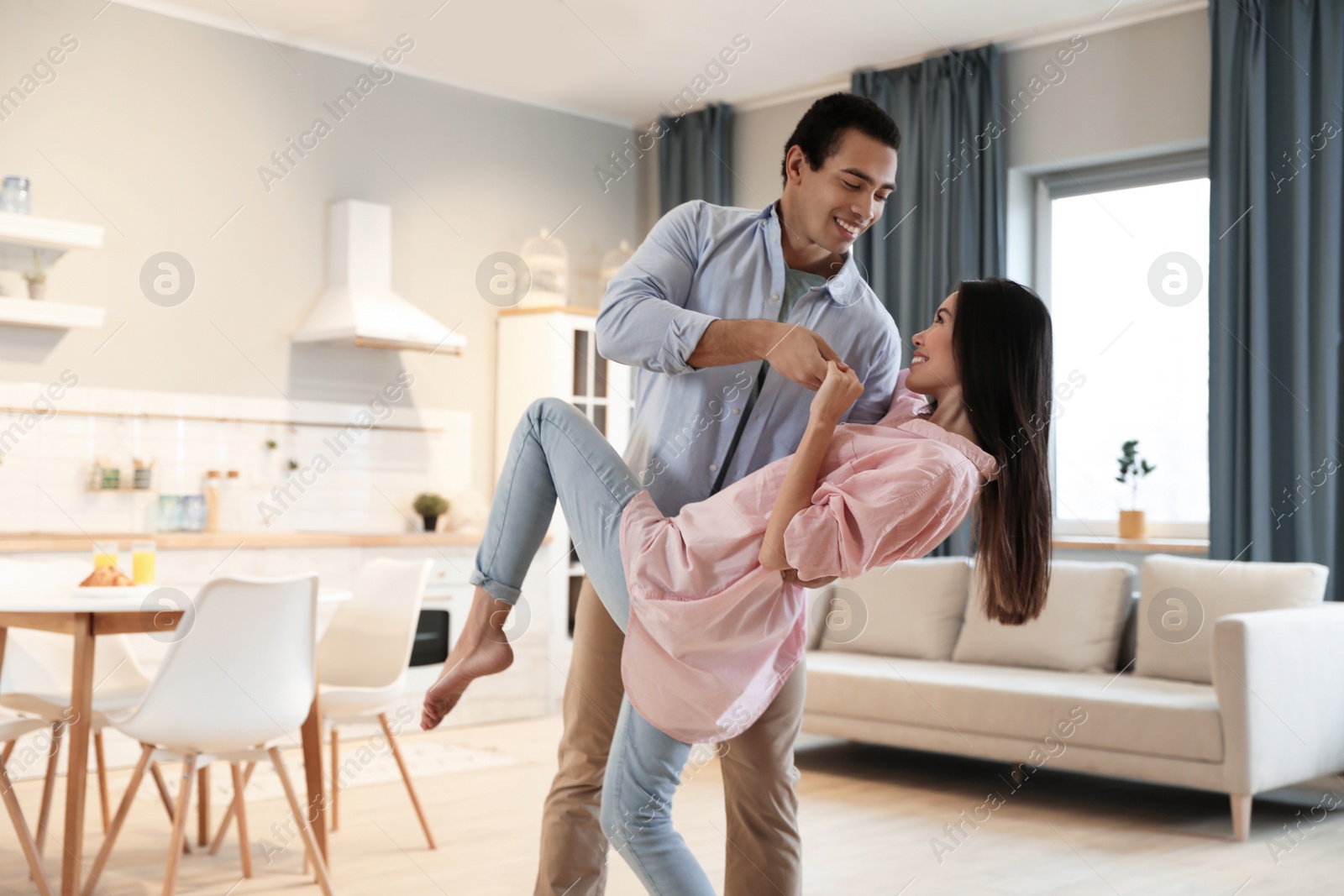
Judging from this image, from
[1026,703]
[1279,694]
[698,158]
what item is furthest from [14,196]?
[1279,694]

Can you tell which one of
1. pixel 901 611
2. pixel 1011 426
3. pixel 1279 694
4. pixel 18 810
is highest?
pixel 1011 426

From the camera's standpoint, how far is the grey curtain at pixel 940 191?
563cm

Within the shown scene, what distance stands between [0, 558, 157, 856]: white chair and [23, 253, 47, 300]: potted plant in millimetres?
1642

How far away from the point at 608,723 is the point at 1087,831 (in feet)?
7.17

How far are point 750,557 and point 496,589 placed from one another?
1.47 ft

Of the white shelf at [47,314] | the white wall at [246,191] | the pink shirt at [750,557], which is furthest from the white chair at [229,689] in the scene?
the white wall at [246,191]

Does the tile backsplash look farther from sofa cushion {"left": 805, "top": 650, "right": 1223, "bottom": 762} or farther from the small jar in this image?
sofa cushion {"left": 805, "top": 650, "right": 1223, "bottom": 762}

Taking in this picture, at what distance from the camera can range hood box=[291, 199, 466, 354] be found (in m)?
5.59

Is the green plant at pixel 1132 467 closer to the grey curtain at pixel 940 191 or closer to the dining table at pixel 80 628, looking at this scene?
the grey curtain at pixel 940 191

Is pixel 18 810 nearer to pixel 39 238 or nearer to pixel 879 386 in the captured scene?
pixel 879 386

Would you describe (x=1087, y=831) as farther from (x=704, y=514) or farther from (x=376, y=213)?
(x=376, y=213)

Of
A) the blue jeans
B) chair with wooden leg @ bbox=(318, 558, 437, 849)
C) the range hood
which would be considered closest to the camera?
the blue jeans

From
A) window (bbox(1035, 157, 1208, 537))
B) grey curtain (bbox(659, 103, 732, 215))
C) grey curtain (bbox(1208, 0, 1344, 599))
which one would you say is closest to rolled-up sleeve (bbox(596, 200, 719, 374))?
grey curtain (bbox(1208, 0, 1344, 599))

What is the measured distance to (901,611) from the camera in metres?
5.05
